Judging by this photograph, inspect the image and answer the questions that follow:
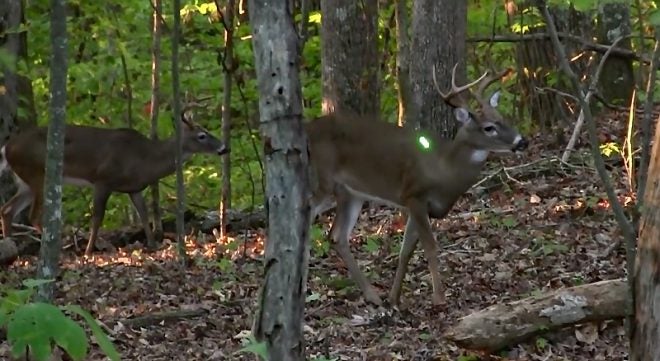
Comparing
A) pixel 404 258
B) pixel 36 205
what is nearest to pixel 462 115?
pixel 404 258

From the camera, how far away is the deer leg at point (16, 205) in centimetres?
1216

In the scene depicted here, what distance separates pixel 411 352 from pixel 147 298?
2.55m

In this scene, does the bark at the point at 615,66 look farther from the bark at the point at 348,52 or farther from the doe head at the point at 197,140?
the doe head at the point at 197,140

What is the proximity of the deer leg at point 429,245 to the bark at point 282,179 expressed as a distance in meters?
3.85

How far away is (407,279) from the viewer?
9.02m

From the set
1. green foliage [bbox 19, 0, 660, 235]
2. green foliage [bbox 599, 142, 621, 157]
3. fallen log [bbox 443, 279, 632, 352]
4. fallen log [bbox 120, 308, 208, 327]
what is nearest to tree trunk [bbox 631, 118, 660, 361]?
fallen log [bbox 443, 279, 632, 352]

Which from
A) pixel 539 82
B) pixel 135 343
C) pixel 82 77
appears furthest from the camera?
pixel 539 82

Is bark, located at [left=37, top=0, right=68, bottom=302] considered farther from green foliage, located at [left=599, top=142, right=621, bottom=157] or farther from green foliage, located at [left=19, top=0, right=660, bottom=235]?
green foliage, located at [left=19, top=0, right=660, bottom=235]

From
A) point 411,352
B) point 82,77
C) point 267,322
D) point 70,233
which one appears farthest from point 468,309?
point 82,77

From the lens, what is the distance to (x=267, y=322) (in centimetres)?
421

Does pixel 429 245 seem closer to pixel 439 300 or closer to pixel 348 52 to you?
pixel 439 300

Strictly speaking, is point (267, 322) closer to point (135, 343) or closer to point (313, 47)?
point (135, 343)

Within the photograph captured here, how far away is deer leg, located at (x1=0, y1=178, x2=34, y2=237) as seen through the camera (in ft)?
39.9

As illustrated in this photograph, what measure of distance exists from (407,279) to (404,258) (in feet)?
2.37
